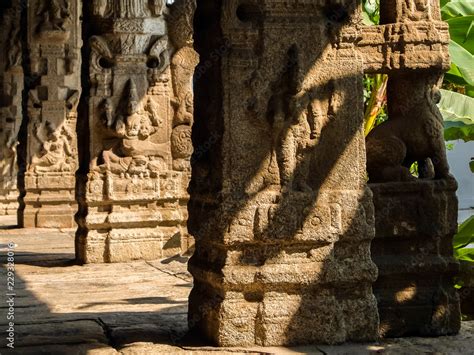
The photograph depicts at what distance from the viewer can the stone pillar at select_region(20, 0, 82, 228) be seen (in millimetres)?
13547

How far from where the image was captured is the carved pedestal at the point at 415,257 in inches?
231

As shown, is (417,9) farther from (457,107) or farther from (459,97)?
(459,97)

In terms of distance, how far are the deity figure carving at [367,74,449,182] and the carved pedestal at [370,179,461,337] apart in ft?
0.54

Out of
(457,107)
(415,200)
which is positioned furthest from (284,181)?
(457,107)

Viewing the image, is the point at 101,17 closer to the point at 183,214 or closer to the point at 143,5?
the point at 143,5

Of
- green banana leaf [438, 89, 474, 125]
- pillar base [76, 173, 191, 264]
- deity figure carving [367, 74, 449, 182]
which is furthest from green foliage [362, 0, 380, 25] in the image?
deity figure carving [367, 74, 449, 182]

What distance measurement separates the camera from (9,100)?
17516 millimetres

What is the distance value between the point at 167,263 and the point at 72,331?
3859 millimetres

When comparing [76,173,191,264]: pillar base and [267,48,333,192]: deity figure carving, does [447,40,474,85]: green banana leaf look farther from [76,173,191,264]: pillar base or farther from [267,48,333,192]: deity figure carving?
[267,48,333,192]: deity figure carving

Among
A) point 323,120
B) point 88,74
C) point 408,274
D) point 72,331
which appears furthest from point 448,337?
point 88,74

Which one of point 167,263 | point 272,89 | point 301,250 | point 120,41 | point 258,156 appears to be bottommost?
point 167,263

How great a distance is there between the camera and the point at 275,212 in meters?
5.36

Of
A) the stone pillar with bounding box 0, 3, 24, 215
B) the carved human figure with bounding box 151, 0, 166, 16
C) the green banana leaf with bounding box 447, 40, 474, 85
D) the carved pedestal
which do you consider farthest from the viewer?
the stone pillar with bounding box 0, 3, 24, 215

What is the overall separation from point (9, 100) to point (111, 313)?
1151cm
